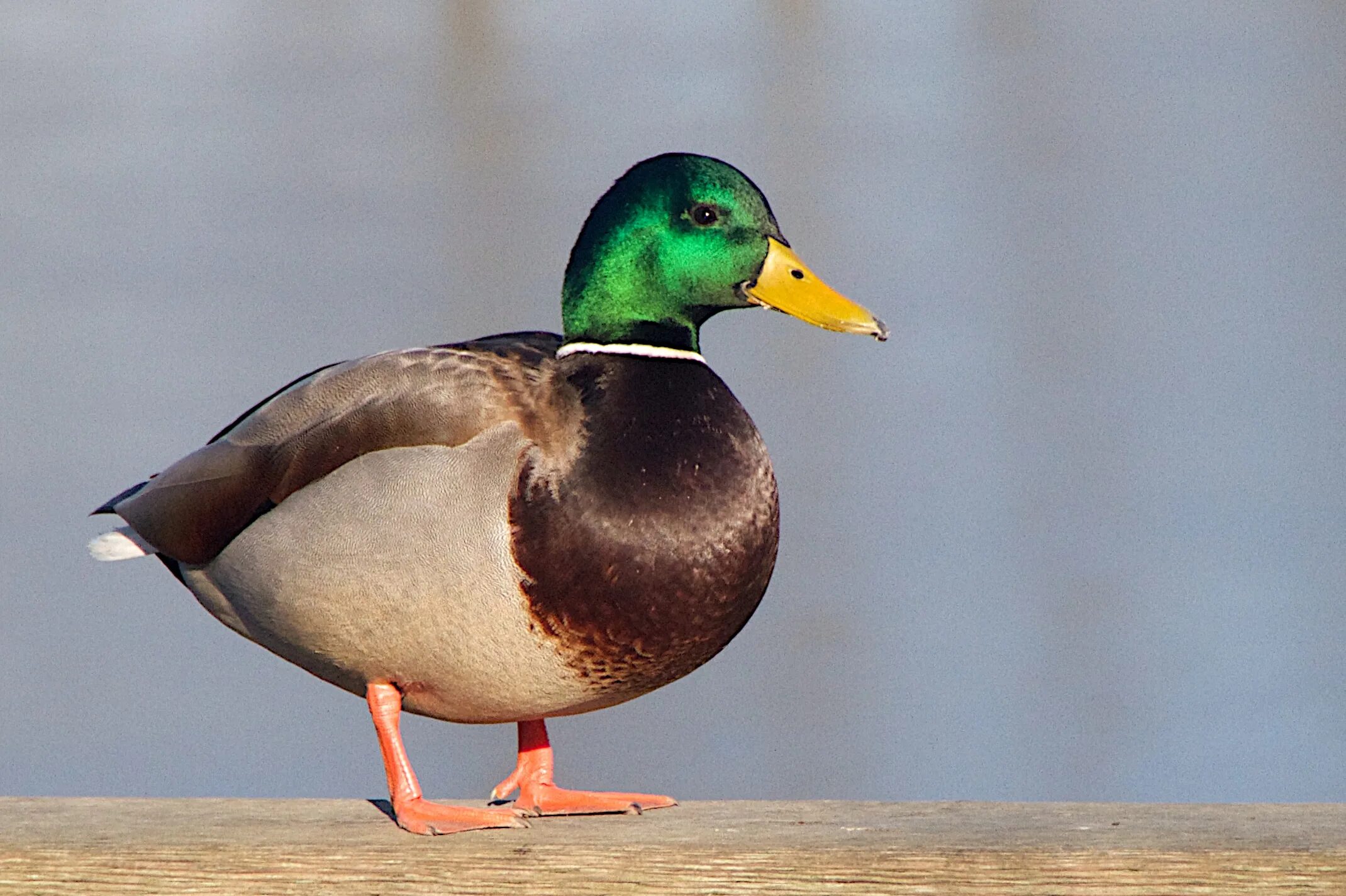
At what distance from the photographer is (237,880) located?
1.52 metres

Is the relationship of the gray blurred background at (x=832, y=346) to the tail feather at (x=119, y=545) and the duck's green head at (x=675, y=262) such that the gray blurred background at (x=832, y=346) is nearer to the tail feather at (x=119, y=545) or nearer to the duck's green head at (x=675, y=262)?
the tail feather at (x=119, y=545)

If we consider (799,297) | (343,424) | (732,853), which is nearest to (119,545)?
(343,424)

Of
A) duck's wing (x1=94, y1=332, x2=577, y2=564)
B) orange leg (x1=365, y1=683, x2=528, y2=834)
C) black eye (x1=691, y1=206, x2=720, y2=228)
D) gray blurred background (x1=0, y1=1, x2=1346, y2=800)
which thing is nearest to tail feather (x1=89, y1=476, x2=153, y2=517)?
duck's wing (x1=94, y1=332, x2=577, y2=564)

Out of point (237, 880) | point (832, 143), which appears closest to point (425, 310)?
point (832, 143)

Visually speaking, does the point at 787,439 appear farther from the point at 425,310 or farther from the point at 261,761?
the point at 261,761

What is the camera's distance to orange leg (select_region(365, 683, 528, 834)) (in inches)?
66.1

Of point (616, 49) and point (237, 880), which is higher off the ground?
point (616, 49)

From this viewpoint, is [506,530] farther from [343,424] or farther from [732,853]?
[732,853]

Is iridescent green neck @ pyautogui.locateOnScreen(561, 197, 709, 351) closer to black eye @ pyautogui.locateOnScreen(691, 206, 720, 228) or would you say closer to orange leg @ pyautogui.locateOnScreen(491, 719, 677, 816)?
black eye @ pyautogui.locateOnScreen(691, 206, 720, 228)

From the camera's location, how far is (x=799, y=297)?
6.28 ft

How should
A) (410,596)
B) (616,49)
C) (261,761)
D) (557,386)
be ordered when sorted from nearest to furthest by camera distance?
(410,596), (557,386), (261,761), (616,49)

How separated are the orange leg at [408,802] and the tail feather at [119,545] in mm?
370

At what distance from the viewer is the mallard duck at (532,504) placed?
173 cm

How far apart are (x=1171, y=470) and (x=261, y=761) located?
2071 mm
